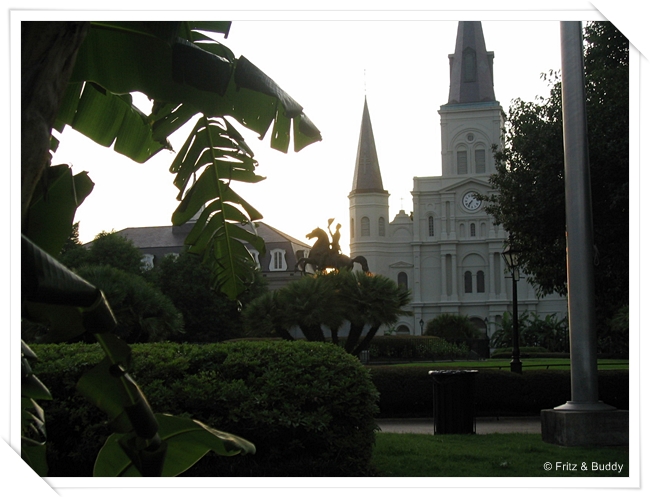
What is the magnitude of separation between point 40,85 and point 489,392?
36.6ft

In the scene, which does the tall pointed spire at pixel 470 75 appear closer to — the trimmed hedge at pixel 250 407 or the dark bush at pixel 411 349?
the dark bush at pixel 411 349

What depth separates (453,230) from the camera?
5628cm

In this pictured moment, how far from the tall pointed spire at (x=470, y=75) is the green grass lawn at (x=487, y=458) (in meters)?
41.8

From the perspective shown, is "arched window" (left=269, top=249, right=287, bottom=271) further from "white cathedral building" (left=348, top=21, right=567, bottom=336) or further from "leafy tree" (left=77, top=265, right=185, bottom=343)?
"leafy tree" (left=77, top=265, right=185, bottom=343)

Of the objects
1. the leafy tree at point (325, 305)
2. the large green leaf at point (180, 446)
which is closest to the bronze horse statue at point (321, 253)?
the leafy tree at point (325, 305)

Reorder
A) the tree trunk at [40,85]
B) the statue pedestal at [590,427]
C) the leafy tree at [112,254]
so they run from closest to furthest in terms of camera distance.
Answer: the tree trunk at [40,85] < the statue pedestal at [590,427] < the leafy tree at [112,254]

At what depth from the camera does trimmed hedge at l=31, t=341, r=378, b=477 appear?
17.7ft

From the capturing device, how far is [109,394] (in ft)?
5.57

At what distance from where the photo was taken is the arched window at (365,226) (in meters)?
58.5

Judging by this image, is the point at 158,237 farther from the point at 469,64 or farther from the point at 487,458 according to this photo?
the point at 487,458

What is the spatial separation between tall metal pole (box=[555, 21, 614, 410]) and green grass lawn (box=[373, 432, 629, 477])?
871mm

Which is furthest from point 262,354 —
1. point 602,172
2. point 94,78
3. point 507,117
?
point 507,117
